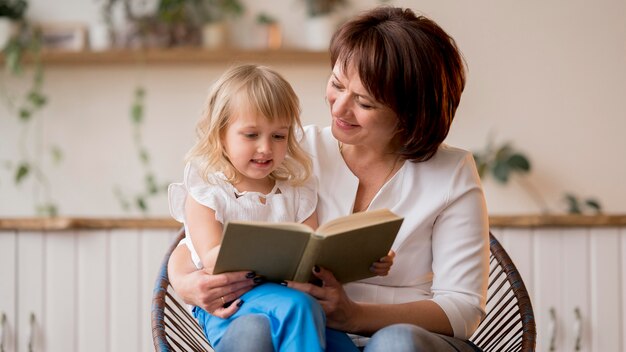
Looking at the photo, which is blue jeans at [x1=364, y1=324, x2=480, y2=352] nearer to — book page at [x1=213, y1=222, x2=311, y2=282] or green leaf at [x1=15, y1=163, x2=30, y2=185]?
book page at [x1=213, y1=222, x2=311, y2=282]

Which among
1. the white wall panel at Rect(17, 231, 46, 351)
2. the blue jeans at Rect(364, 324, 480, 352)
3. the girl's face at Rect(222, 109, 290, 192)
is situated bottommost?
the white wall panel at Rect(17, 231, 46, 351)

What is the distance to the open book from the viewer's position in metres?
1.38

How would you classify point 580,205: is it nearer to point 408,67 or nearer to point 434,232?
point 434,232

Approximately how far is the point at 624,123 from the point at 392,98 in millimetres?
2197

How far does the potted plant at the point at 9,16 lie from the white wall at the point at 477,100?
0.25ft


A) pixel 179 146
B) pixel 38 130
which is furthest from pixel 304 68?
pixel 38 130

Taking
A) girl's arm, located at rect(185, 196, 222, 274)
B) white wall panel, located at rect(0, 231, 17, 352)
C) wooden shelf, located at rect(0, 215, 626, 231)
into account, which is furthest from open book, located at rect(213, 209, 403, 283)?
white wall panel, located at rect(0, 231, 17, 352)

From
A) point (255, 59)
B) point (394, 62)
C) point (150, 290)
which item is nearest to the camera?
point (394, 62)

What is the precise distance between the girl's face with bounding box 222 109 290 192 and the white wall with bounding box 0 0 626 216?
1.89 meters

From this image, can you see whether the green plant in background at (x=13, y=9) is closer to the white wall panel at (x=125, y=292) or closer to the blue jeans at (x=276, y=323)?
the white wall panel at (x=125, y=292)

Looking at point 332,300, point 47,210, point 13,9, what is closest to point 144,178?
point 47,210

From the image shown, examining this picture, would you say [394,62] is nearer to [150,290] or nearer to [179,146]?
[150,290]

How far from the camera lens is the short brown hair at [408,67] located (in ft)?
5.62

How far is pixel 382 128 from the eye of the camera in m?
1.77
